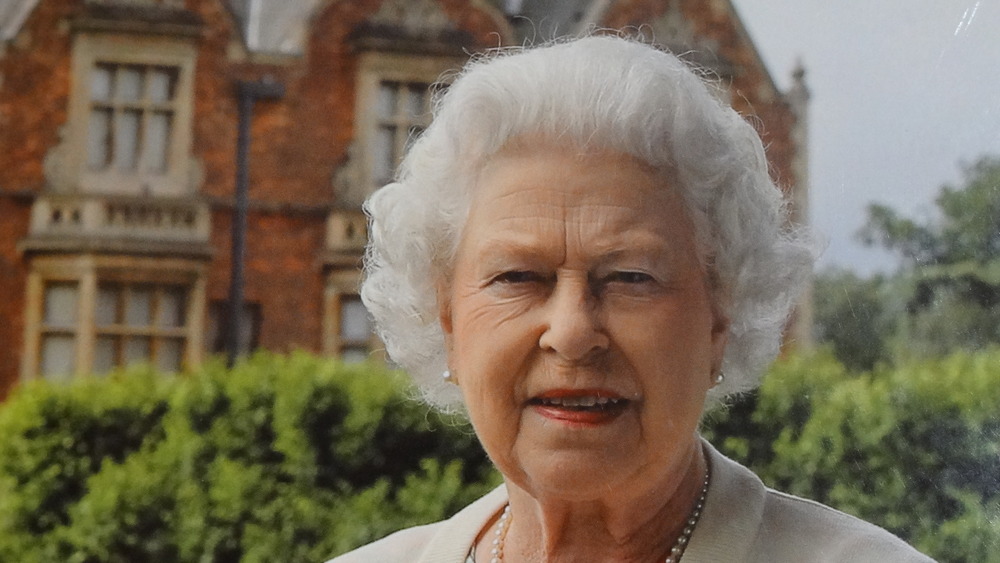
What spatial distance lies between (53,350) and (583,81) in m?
2.29

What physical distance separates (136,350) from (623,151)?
223 centimetres

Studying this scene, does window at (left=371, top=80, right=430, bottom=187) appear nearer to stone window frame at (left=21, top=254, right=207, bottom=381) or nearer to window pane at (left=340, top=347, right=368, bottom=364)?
window pane at (left=340, top=347, right=368, bottom=364)

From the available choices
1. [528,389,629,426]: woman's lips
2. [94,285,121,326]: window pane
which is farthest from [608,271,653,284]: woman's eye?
[94,285,121,326]: window pane

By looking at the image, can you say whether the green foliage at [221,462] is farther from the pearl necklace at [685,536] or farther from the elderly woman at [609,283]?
the elderly woman at [609,283]

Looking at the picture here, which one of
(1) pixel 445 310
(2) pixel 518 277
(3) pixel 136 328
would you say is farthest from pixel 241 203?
(2) pixel 518 277

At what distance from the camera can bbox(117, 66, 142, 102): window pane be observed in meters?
3.01

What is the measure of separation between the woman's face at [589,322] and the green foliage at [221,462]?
182cm

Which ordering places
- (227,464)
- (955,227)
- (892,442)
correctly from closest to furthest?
(955,227) → (892,442) → (227,464)

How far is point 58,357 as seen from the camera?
2.92 meters

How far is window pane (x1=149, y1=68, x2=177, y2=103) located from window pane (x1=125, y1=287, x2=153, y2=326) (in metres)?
0.52

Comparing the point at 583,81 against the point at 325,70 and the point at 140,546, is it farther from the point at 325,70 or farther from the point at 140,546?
the point at 140,546

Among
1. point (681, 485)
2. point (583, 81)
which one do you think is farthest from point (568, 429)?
point (583, 81)

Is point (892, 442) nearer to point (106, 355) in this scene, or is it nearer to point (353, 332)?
point (353, 332)

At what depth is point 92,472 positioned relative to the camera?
9.89ft
